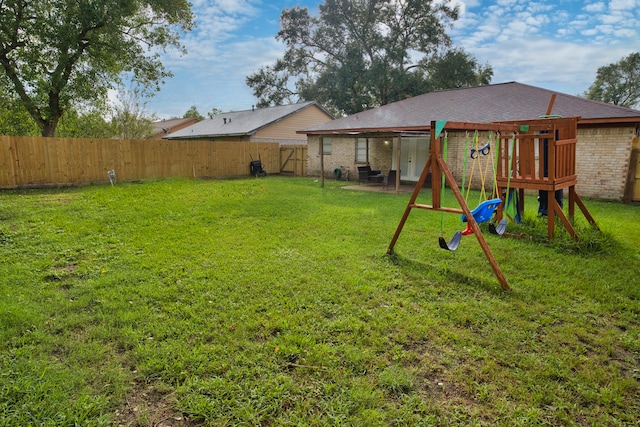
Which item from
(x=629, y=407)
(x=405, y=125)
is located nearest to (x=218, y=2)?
(x=405, y=125)

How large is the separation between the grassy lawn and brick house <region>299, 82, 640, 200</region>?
17.9ft

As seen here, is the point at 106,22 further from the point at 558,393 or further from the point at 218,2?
the point at 558,393

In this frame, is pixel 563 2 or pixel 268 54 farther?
pixel 268 54

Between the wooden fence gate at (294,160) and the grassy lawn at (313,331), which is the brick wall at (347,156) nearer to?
the wooden fence gate at (294,160)

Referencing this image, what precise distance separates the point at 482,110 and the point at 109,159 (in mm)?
13139

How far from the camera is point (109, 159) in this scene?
475 inches

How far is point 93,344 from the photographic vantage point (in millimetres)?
2574

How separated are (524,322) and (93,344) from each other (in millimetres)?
3469

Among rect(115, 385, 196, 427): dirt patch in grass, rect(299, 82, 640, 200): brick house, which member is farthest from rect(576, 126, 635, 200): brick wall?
rect(115, 385, 196, 427): dirt patch in grass

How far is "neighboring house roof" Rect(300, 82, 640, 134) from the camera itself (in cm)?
984

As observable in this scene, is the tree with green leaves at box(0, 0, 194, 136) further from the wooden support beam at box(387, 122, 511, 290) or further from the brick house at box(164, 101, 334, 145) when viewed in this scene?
the wooden support beam at box(387, 122, 511, 290)

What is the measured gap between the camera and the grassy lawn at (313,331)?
203 cm

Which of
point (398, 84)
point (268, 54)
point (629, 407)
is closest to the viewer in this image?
point (629, 407)

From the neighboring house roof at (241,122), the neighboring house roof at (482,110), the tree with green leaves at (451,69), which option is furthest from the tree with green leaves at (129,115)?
the tree with green leaves at (451,69)
